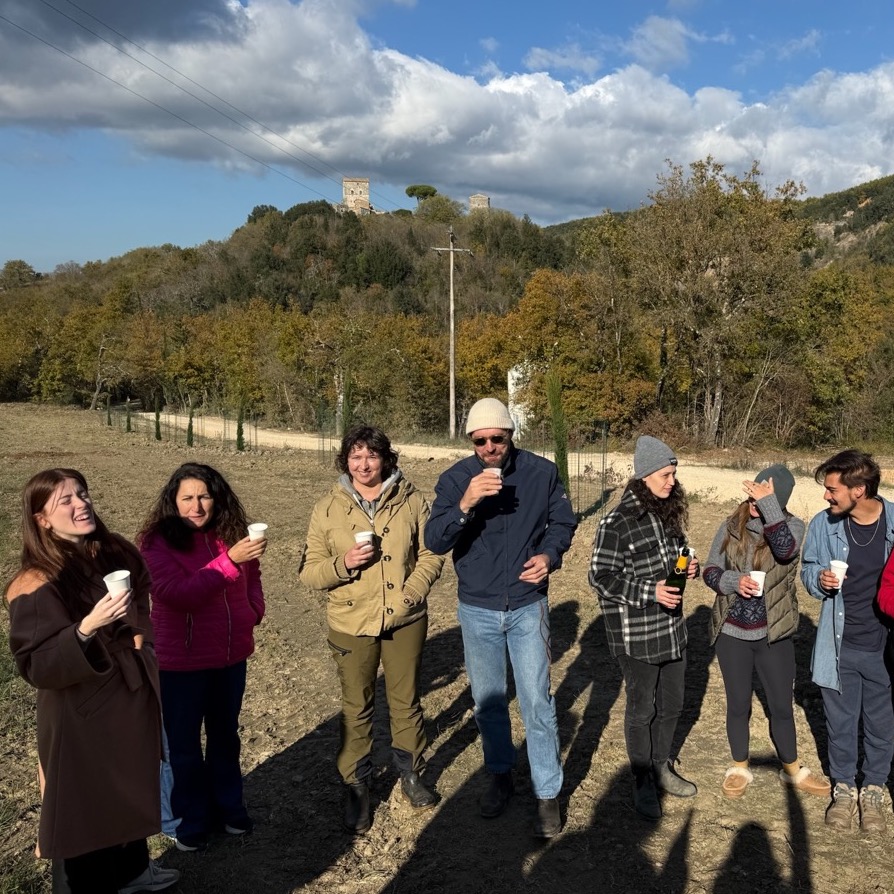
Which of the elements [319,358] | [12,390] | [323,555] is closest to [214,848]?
[323,555]

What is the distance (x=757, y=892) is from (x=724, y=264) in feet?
63.5

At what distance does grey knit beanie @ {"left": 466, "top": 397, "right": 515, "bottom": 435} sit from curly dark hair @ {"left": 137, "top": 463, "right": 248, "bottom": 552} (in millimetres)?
1001

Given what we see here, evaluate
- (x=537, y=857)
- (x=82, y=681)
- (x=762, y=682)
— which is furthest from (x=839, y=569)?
(x=82, y=681)

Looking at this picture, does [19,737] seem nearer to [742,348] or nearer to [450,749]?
[450,749]

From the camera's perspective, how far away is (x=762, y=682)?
3424mm

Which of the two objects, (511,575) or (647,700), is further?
(647,700)

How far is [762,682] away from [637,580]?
2.64 ft

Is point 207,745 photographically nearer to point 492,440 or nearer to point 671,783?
point 492,440

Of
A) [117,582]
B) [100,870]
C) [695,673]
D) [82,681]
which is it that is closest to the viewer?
[117,582]

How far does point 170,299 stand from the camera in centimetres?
7356

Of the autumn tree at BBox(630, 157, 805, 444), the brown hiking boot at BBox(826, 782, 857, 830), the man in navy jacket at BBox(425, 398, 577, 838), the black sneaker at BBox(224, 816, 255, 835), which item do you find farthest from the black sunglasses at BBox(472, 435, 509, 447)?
the autumn tree at BBox(630, 157, 805, 444)

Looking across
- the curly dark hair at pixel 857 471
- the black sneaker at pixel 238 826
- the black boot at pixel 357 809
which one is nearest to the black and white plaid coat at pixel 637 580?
the curly dark hair at pixel 857 471

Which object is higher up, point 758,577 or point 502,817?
point 758,577

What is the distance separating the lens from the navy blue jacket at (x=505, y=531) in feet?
10.3
